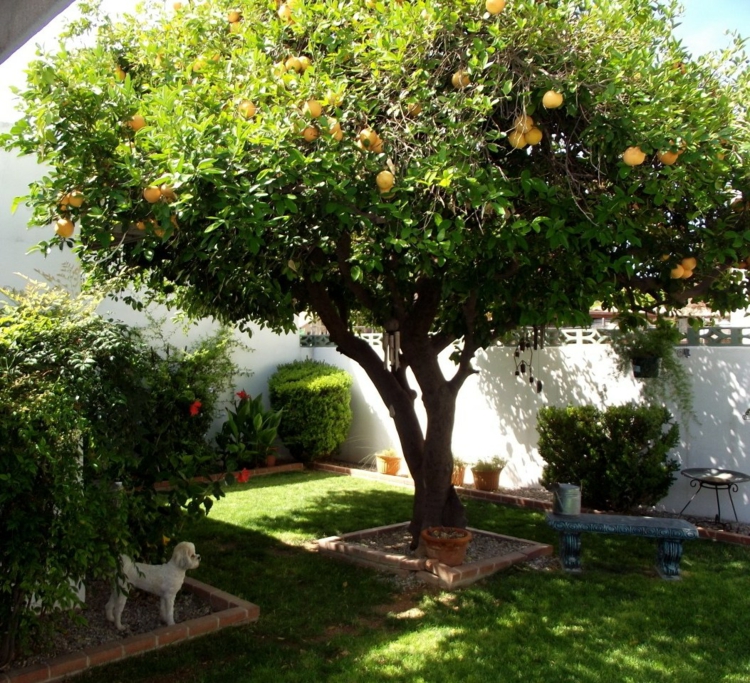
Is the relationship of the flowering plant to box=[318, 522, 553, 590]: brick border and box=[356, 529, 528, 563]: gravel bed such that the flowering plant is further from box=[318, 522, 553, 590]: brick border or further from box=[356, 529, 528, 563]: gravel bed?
box=[356, 529, 528, 563]: gravel bed

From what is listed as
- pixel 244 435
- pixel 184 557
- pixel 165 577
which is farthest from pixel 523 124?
pixel 165 577

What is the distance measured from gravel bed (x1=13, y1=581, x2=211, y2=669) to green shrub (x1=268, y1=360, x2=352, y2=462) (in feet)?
21.8

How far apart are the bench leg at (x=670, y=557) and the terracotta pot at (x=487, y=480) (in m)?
4.11

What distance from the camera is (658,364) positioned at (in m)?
8.75

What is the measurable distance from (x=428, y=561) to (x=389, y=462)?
535 centimetres

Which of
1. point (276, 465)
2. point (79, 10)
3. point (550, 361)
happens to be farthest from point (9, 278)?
point (550, 361)

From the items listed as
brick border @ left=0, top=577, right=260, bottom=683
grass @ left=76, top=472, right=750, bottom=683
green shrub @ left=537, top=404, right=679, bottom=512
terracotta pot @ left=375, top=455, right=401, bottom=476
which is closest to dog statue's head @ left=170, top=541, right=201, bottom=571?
brick border @ left=0, top=577, right=260, bottom=683

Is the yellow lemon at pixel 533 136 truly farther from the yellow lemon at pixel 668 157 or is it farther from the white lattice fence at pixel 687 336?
the white lattice fence at pixel 687 336

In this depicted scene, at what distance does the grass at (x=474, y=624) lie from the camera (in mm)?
4531

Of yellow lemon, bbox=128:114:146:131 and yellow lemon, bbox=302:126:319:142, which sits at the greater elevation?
yellow lemon, bbox=128:114:146:131

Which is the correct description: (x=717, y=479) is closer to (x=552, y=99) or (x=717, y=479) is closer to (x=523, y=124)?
(x=523, y=124)

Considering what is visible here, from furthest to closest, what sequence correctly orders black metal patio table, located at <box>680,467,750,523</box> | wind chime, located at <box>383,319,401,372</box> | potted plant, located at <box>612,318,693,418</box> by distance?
potted plant, located at <box>612,318,693,418</box> < black metal patio table, located at <box>680,467,750,523</box> < wind chime, located at <box>383,319,401,372</box>

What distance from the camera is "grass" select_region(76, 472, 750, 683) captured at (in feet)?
14.9

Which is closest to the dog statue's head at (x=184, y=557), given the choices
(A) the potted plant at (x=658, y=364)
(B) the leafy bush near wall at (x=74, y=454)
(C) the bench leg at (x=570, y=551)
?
(B) the leafy bush near wall at (x=74, y=454)
